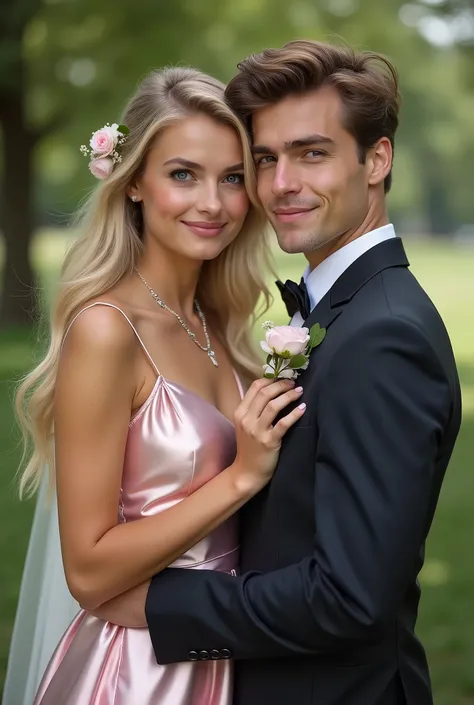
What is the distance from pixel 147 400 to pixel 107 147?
0.90 metres

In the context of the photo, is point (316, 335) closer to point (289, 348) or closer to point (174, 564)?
point (289, 348)

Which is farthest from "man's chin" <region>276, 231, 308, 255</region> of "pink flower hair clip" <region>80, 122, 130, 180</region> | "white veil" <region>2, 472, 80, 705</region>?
"white veil" <region>2, 472, 80, 705</region>

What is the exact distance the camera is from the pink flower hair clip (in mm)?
3242

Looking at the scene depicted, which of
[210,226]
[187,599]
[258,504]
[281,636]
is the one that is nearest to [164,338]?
[210,226]

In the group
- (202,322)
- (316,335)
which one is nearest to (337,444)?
(316,335)

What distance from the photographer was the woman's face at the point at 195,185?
10.2ft

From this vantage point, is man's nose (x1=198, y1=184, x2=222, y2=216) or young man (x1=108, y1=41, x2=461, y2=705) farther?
man's nose (x1=198, y1=184, x2=222, y2=216)

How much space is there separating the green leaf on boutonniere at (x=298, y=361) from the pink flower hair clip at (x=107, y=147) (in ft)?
3.69

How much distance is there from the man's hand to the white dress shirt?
960mm

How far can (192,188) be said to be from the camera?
3133 mm

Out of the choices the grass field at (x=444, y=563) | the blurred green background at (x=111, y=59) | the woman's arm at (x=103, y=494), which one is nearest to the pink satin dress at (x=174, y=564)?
the woman's arm at (x=103, y=494)

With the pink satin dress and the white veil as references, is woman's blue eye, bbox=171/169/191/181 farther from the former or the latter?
the white veil

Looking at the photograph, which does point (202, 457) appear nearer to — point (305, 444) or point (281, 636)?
point (305, 444)

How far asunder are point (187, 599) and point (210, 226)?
48.8 inches
